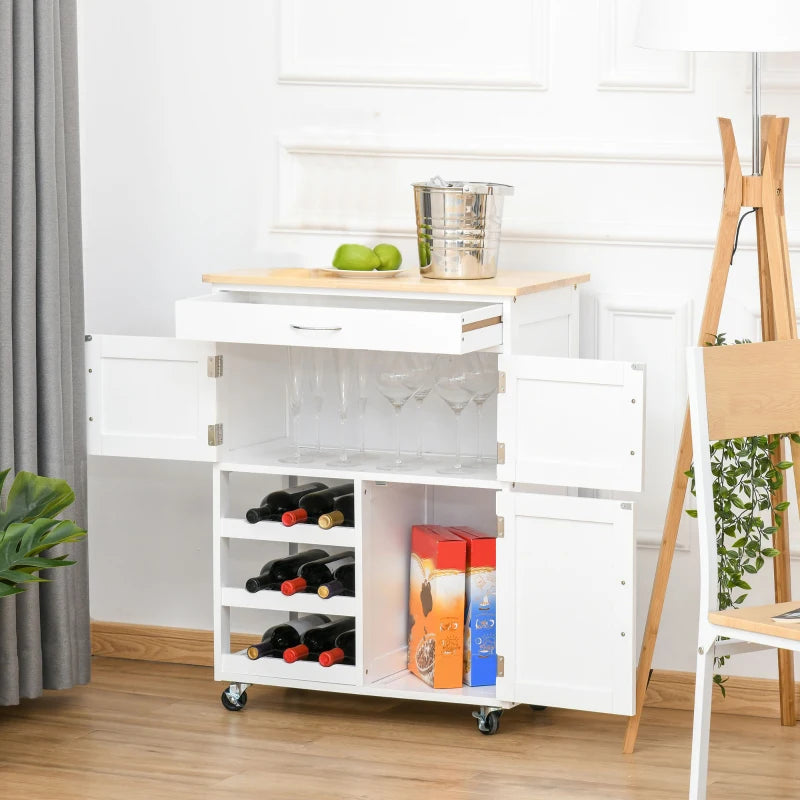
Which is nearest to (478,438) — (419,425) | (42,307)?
(419,425)

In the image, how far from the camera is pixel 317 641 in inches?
116

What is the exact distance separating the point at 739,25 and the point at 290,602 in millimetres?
1389

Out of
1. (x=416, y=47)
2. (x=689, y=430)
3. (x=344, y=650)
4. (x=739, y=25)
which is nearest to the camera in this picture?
(x=739, y=25)

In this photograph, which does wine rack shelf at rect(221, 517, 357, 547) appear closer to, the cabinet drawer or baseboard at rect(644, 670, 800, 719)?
the cabinet drawer

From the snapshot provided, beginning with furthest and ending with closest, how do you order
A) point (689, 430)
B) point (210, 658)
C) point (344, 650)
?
point (210, 658), point (344, 650), point (689, 430)

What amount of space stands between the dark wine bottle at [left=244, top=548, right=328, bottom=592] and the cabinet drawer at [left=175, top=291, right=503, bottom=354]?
540 mm

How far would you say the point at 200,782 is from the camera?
2553mm

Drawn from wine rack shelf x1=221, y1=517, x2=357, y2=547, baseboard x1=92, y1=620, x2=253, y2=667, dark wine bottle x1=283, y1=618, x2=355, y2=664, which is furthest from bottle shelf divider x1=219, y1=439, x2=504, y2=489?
baseboard x1=92, y1=620, x2=253, y2=667

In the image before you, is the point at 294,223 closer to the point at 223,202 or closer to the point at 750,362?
the point at 223,202

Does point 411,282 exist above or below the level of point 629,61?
below

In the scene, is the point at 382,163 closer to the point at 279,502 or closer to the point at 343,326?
the point at 343,326

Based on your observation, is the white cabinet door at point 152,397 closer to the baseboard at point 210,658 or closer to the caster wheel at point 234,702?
the caster wheel at point 234,702

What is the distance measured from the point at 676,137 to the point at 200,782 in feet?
5.17

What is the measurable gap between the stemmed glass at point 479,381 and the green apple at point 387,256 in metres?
0.25
